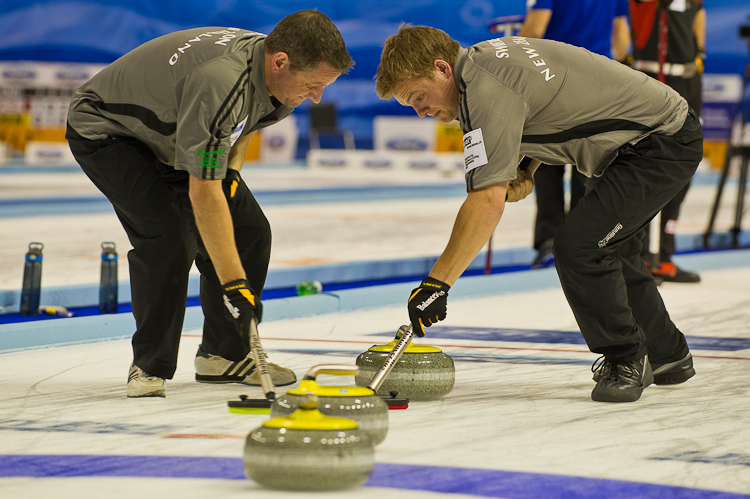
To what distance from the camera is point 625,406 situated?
2.70m

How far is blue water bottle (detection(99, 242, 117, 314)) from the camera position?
3.84 meters

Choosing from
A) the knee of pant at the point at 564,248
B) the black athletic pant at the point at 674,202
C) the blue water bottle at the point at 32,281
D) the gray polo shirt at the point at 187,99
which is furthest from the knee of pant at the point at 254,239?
the black athletic pant at the point at 674,202

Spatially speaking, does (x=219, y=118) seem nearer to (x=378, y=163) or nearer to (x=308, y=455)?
(x=308, y=455)

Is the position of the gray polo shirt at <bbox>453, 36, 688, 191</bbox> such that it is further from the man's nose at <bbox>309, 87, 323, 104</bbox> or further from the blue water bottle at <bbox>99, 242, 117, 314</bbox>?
the blue water bottle at <bbox>99, 242, 117, 314</bbox>

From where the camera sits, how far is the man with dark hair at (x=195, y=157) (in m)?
2.47

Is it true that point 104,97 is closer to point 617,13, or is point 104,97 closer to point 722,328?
point 722,328

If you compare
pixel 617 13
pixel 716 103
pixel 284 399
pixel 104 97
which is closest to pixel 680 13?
pixel 617 13

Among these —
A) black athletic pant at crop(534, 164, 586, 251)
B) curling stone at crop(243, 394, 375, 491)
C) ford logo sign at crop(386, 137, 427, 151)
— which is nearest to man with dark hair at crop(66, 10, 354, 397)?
curling stone at crop(243, 394, 375, 491)

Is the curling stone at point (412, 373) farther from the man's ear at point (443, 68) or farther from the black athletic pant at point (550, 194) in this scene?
the black athletic pant at point (550, 194)

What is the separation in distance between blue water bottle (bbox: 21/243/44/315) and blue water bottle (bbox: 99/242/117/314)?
0.24 m

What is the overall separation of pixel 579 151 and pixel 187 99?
1.12 m

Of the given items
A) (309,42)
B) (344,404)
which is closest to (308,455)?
(344,404)

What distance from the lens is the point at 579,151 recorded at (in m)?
2.76

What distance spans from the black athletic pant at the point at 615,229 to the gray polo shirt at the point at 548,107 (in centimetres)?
6
